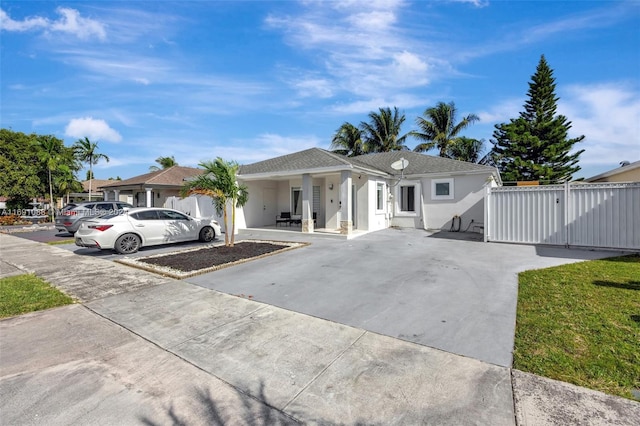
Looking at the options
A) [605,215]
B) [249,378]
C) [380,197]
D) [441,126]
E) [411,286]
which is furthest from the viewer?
[441,126]

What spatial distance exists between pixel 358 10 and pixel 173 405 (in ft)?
35.7

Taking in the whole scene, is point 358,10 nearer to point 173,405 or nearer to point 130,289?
point 130,289

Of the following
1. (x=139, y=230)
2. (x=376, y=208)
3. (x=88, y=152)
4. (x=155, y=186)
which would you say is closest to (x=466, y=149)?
(x=376, y=208)

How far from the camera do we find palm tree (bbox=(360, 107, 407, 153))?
3375 cm

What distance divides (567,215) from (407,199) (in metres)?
7.49

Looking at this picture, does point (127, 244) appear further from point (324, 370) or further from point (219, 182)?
point (324, 370)

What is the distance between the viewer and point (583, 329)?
13.0ft

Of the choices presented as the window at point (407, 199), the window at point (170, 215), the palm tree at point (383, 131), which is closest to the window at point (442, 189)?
the window at point (407, 199)

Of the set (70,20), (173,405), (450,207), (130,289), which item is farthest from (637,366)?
(70,20)

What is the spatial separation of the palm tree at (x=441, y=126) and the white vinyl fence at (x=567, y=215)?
22.3m

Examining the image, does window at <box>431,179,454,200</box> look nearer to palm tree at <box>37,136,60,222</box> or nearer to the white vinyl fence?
the white vinyl fence

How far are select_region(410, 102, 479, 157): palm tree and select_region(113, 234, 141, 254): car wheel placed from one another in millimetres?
28640

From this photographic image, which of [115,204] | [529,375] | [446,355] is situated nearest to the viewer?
[529,375]

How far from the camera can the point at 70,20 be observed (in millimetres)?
9023
